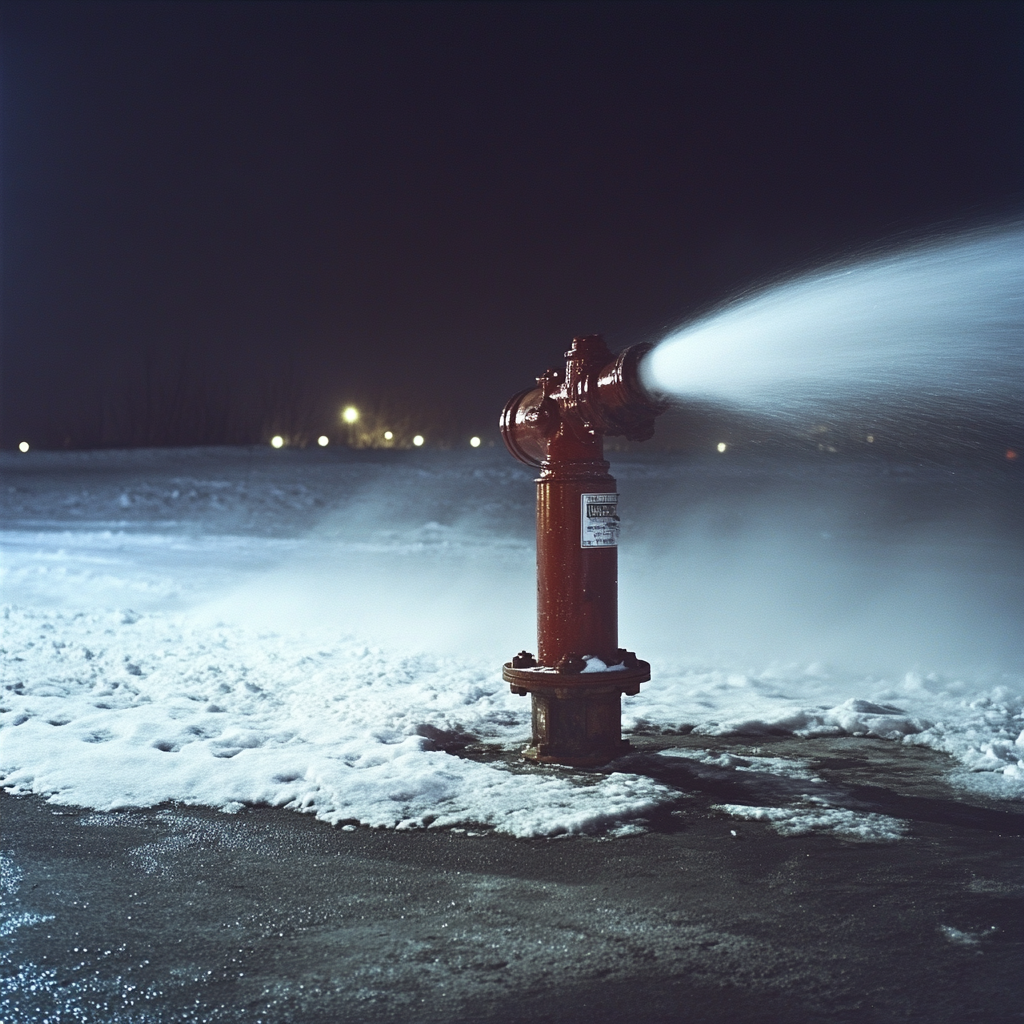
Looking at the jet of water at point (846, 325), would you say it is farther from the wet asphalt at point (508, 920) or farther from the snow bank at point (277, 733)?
the wet asphalt at point (508, 920)

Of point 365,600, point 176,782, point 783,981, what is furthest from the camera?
point 365,600

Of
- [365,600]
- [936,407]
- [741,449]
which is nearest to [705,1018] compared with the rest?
[365,600]

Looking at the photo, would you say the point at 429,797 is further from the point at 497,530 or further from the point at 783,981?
Result: the point at 497,530

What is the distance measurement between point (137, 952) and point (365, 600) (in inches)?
286

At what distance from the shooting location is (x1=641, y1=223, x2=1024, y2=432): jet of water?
15.1ft

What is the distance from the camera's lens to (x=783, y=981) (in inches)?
99.5

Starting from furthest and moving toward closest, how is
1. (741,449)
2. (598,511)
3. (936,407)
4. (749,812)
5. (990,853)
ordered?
(741,449) < (936,407) < (598,511) < (749,812) < (990,853)

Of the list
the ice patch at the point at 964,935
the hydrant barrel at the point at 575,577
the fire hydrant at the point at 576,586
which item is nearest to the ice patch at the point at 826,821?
the ice patch at the point at 964,935

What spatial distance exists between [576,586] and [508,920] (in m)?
1.94

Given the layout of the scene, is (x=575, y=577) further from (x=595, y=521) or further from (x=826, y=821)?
(x=826, y=821)

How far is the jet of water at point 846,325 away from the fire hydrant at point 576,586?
0.43 m

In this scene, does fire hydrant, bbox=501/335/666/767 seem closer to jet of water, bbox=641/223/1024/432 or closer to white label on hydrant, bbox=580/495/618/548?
white label on hydrant, bbox=580/495/618/548

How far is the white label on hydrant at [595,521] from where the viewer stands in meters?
4.61

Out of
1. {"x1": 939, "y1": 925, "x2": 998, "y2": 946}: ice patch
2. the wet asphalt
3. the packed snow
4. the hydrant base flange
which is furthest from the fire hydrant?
{"x1": 939, "y1": 925, "x2": 998, "y2": 946}: ice patch
